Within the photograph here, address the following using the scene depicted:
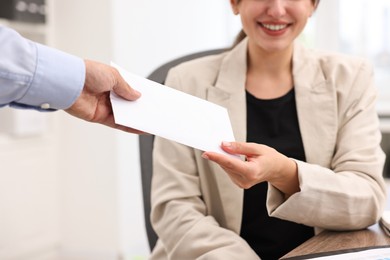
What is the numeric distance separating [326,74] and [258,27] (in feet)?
0.68

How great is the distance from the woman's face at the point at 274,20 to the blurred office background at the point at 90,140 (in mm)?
1723

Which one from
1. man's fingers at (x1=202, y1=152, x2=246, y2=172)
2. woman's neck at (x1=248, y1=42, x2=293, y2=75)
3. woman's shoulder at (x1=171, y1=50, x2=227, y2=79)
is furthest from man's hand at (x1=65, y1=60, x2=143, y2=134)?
woman's neck at (x1=248, y1=42, x2=293, y2=75)

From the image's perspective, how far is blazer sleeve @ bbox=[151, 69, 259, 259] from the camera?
3.81ft

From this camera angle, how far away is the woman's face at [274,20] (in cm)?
133

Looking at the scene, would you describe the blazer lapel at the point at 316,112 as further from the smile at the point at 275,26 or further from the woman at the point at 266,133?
the smile at the point at 275,26

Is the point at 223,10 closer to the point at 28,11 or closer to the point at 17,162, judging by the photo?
the point at 28,11

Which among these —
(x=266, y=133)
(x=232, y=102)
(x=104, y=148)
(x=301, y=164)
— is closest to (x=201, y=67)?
(x=232, y=102)

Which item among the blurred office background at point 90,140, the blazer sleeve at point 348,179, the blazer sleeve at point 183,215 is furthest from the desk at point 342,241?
the blurred office background at point 90,140

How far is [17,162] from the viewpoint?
Result: 2961 millimetres

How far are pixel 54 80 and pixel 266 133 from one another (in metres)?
0.60

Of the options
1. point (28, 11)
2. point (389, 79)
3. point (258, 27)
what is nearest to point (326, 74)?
point (258, 27)

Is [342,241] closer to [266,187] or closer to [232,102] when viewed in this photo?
[266,187]

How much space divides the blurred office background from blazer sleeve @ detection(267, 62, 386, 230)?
1.74 metres

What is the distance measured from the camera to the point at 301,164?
1079 millimetres
